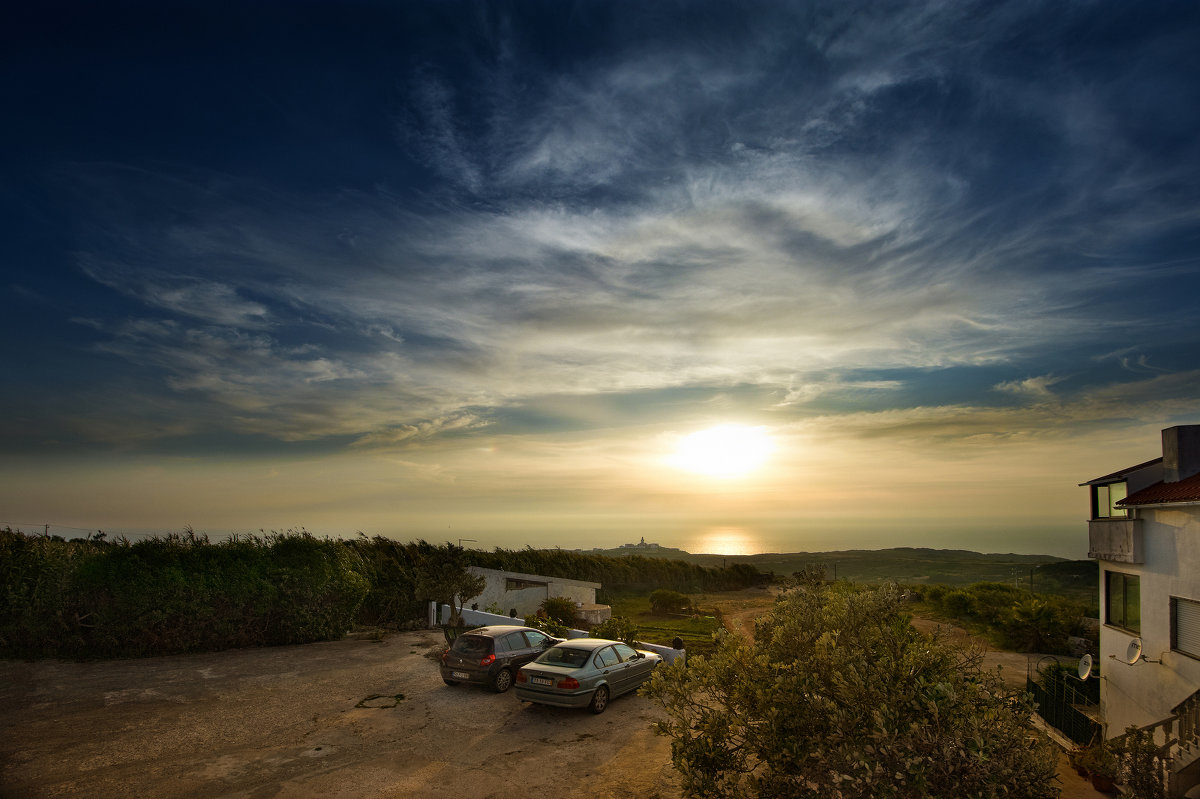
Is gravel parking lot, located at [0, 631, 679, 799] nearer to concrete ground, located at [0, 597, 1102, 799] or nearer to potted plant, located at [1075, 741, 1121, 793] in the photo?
concrete ground, located at [0, 597, 1102, 799]

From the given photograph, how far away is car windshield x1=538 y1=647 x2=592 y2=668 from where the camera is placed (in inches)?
570

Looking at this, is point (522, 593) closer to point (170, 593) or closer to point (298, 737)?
point (170, 593)

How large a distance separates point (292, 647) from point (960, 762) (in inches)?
A: 824

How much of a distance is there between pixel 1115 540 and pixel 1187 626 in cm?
253

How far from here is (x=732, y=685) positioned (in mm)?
8258

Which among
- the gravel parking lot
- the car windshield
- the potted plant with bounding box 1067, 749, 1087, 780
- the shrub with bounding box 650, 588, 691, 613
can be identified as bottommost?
the shrub with bounding box 650, 588, 691, 613

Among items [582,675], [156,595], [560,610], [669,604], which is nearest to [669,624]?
[669,604]

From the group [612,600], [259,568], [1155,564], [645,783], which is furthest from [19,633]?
[612,600]

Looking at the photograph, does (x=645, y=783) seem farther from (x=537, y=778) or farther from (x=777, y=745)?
(x=777, y=745)

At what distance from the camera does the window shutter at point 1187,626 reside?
39.5 feet

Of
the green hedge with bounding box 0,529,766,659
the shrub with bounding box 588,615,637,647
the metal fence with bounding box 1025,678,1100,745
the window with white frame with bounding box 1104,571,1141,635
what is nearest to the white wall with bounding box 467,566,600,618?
the green hedge with bounding box 0,529,766,659

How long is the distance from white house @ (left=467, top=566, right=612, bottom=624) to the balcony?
21156 millimetres

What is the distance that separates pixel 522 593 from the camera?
3142cm

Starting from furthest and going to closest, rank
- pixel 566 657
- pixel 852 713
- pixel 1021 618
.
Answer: pixel 1021 618, pixel 566 657, pixel 852 713
